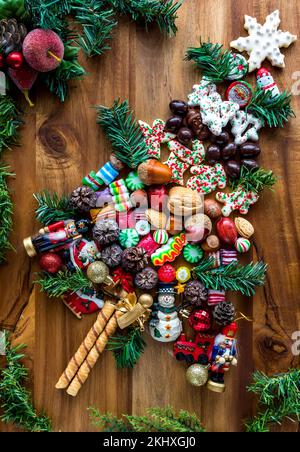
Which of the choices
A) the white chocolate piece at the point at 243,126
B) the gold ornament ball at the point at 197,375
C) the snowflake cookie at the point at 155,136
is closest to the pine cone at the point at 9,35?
the snowflake cookie at the point at 155,136

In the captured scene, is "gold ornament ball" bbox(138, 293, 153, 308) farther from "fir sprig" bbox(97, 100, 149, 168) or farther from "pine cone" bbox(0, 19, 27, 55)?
"pine cone" bbox(0, 19, 27, 55)

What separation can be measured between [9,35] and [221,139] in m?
0.62

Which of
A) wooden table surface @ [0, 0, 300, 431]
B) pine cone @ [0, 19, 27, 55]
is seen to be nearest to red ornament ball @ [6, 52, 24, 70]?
pine cone @ [0, 19, 27, 55]

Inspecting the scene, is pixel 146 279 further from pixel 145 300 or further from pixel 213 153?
pixel 213 153

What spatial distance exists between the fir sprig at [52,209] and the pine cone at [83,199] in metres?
0.03

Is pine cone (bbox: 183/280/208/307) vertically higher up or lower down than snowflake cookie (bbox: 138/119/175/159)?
lower down

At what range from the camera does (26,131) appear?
4.05 feet

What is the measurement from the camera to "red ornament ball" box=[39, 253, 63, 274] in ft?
3.87

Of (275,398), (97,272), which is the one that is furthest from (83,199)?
(275,398)

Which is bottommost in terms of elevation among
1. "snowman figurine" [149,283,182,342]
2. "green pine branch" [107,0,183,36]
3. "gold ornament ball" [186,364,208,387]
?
"gold ornament ball" [186,364,208,387]

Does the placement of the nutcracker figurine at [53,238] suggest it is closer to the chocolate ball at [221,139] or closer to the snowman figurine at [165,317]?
the snowman figurine at [165,317]

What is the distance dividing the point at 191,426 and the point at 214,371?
0.55 ft

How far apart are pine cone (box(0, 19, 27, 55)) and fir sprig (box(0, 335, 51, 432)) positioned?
2.64ft
